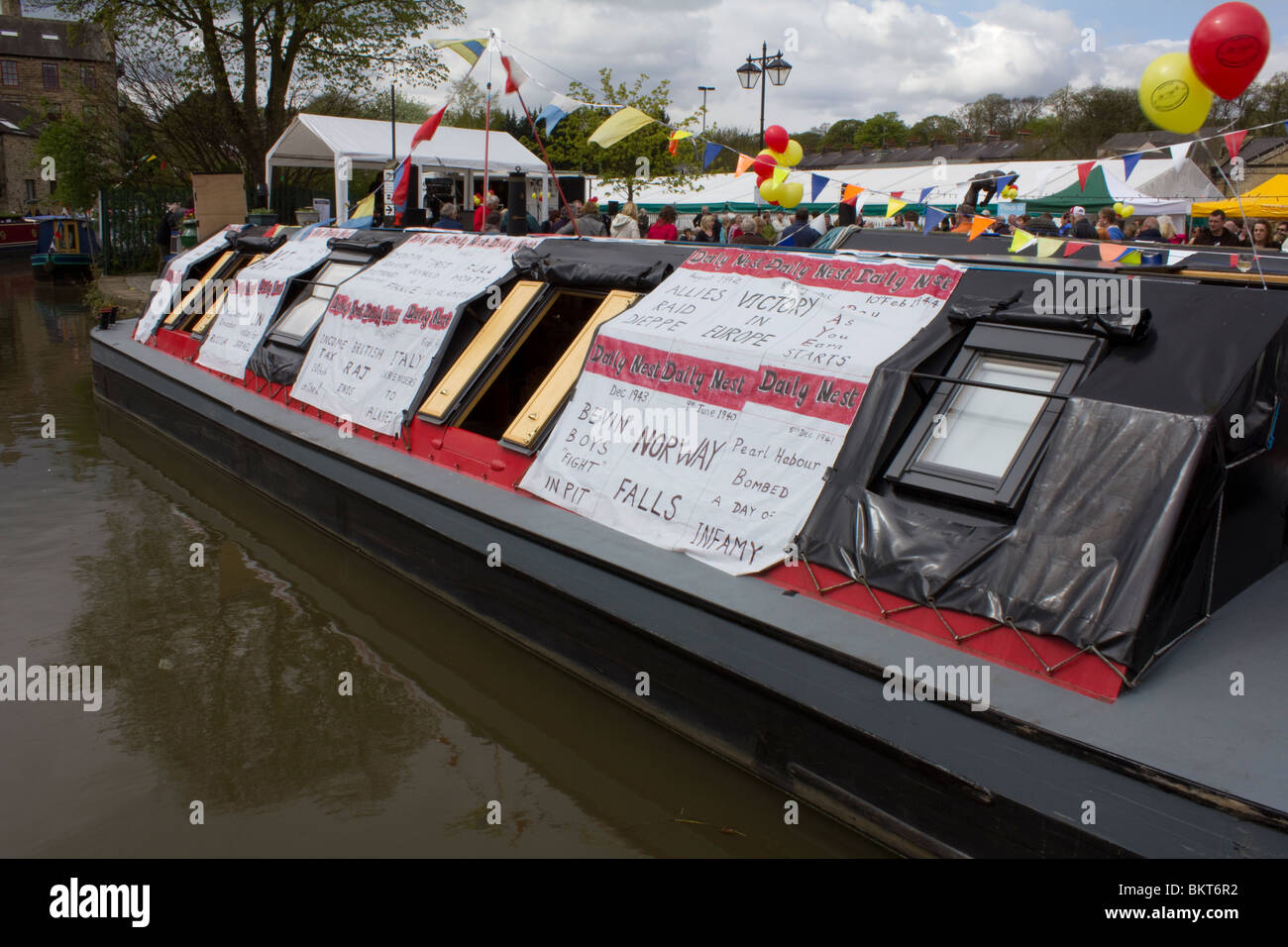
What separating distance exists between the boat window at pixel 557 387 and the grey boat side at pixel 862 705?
0.34 m

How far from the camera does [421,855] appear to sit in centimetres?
383

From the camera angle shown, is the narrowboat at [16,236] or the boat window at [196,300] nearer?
the boat window at [196,300]

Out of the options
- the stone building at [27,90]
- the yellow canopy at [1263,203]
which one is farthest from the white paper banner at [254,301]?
the stone building at [27,90]

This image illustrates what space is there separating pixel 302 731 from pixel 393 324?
10.9ft

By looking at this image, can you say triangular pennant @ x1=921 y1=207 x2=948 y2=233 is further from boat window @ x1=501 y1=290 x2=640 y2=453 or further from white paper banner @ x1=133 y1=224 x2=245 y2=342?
white paper banner @ x1=133 y1=224 x2=245 y2=342

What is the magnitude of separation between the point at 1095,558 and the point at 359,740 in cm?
320

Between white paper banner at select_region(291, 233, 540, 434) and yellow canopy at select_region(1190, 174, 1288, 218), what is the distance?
13.2 metres

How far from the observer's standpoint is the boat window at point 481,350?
249 inches

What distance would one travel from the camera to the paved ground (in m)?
17.5

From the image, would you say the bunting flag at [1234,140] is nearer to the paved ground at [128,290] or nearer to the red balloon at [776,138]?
the red balloon at [776,138]

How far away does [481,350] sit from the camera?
6.45 m
